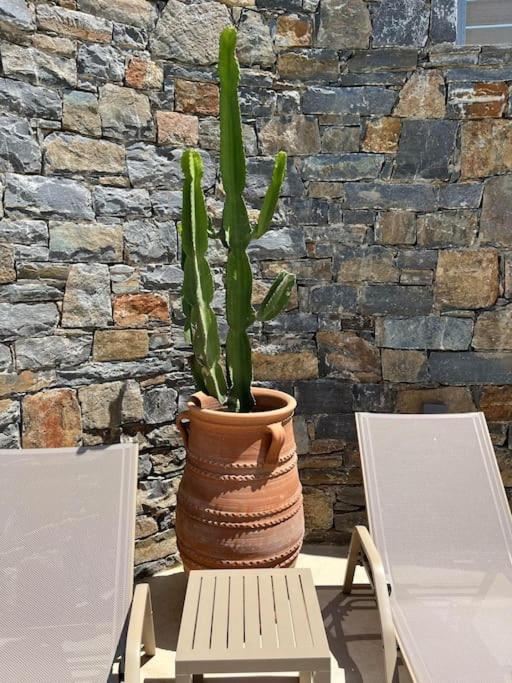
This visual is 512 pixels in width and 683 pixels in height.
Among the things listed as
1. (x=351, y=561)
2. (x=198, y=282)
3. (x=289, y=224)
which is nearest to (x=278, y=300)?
(x=198, y=282)

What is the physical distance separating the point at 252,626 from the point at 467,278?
2056 millimetres

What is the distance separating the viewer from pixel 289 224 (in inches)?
120

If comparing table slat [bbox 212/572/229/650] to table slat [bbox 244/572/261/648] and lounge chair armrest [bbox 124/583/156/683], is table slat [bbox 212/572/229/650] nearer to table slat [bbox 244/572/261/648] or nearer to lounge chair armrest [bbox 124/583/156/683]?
table slat [bbox 244/572/261/648]

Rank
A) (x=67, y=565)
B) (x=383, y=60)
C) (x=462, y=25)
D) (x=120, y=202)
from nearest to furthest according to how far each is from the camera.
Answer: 1. (x=67, y=565)
2. (x=120, y=202)
3. (x=383, y=60)
4. (x=462, y=25)

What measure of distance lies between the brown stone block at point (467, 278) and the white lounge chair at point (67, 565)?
1.77m

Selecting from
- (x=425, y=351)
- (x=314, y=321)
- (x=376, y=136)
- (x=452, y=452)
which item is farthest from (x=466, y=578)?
(x=376, y=136)

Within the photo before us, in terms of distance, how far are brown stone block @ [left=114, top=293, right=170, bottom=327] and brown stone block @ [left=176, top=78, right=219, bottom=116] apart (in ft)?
3.05

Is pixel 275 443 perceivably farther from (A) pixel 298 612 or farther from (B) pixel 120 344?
(B) pixel 120 344

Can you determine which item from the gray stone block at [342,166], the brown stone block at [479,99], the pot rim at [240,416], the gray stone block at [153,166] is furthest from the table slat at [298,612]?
the brown stone block at [479,99]

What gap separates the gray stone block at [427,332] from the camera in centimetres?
304

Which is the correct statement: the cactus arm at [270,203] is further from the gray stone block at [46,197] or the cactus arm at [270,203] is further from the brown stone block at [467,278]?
the brown stone block at [467,278]

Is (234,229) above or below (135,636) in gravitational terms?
above

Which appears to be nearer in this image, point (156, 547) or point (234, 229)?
point (234, 229)

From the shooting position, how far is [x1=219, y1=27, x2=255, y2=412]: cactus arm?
2.42m
